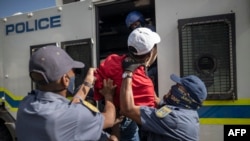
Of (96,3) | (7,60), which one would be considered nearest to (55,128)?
(96,3)

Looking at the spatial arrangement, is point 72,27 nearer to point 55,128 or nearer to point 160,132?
point 160,132

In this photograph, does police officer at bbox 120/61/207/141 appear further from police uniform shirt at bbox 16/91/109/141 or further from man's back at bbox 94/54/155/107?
police uniform shirt at bbox 16/91/109/141

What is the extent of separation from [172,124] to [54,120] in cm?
79

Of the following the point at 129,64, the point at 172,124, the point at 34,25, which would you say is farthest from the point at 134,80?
the point at 34,25

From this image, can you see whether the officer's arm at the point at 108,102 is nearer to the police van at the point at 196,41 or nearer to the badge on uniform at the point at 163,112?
the badge on uniform at the point at 163,112

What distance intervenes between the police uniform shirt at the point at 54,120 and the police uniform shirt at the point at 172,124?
470mm

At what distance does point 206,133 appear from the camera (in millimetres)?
2967

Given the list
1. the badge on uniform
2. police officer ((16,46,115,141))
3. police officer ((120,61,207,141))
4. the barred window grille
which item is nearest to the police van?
the barred window grille

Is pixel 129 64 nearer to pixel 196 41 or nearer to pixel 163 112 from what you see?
pixel 163 112

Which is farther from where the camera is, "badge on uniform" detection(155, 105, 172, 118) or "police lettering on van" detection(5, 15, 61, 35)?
"police lettering on van" detection(5, 15, 61, 35)

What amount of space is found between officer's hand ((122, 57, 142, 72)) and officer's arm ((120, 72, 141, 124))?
0.08 meters

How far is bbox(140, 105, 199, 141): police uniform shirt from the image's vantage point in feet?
6.73

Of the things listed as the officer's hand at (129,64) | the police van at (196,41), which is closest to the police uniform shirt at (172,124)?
the officer's hand at (129,64)

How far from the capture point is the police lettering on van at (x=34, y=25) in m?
4.04
